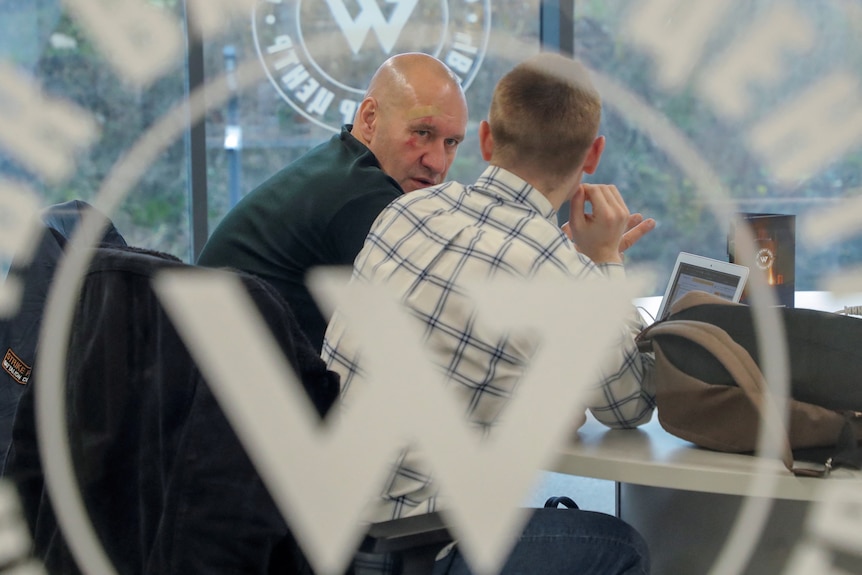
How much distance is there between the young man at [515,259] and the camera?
102 centimetres

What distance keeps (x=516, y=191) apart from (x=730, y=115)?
1709 millimetres

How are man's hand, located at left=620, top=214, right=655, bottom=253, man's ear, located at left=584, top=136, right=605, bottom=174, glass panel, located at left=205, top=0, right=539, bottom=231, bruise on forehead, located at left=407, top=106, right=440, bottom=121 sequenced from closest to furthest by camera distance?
man's ear, located at left=584, top=136, right=605, bottom=174
man's hand, located at left=620, top=214, right=655, bottom=253
bruise on forehead, located at left=407, top=106, right=440, bottom=121
glass panel, located at left=205, top=0, right=539, bottom=231

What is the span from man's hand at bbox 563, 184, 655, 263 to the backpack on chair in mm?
172

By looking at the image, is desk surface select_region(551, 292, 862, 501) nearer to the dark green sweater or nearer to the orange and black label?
the dark green sweater

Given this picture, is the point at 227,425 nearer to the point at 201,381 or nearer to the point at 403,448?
the point at 201,381

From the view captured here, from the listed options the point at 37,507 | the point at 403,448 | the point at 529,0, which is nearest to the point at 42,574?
the point at 37,507

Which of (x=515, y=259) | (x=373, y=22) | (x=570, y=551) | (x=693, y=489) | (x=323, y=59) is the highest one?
(x=373, y=22)

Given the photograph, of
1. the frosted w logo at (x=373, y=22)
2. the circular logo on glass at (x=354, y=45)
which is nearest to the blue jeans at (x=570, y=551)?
the circular logo on glass at (x=354, y=45)

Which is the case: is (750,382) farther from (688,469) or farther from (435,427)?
(435,427)

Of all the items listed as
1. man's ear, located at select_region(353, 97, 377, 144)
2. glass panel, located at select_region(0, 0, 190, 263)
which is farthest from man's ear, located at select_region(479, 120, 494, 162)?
glass panel, located at select_region(0, 0, 190, 263)

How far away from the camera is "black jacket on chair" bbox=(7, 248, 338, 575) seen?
2.65ft

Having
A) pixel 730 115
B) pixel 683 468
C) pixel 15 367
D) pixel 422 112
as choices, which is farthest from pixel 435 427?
pixel 730 115

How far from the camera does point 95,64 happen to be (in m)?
2.80

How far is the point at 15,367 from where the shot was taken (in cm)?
121
